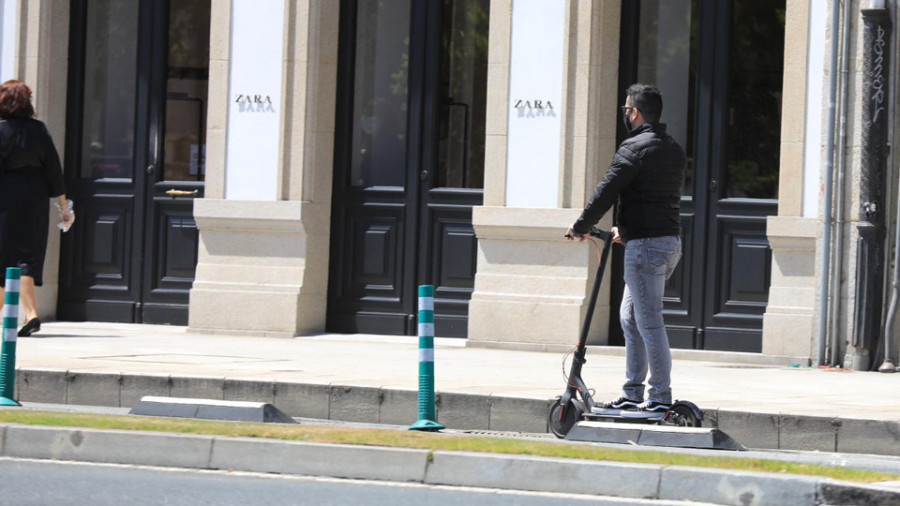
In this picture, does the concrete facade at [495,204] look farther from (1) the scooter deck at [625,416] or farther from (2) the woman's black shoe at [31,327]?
(1) the scooter deck at [625,416]

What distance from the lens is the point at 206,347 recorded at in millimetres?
13055

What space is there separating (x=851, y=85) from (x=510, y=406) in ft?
15.2

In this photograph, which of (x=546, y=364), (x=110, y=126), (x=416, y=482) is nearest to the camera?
(x=416, y=482)

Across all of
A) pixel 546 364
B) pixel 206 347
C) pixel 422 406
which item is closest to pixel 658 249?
pixel 422 406

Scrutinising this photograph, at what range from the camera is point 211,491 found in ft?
23.7

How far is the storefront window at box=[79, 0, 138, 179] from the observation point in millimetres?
15836

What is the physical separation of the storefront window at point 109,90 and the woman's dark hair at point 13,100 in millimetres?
2357

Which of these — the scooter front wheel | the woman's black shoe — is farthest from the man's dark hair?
the woman's black shoe

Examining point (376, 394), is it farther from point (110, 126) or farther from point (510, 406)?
point (110, 126)

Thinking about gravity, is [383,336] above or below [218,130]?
below

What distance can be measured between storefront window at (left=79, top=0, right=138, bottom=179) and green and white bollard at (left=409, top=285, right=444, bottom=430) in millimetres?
7679

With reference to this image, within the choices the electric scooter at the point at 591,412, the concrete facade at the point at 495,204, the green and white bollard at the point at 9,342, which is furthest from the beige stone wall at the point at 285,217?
the electric scooter at the point at 591,412

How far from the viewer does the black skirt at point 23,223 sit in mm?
13156

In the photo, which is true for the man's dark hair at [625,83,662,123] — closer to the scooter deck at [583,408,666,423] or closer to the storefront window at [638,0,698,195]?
the scooter deck at [583,408,666,423]
